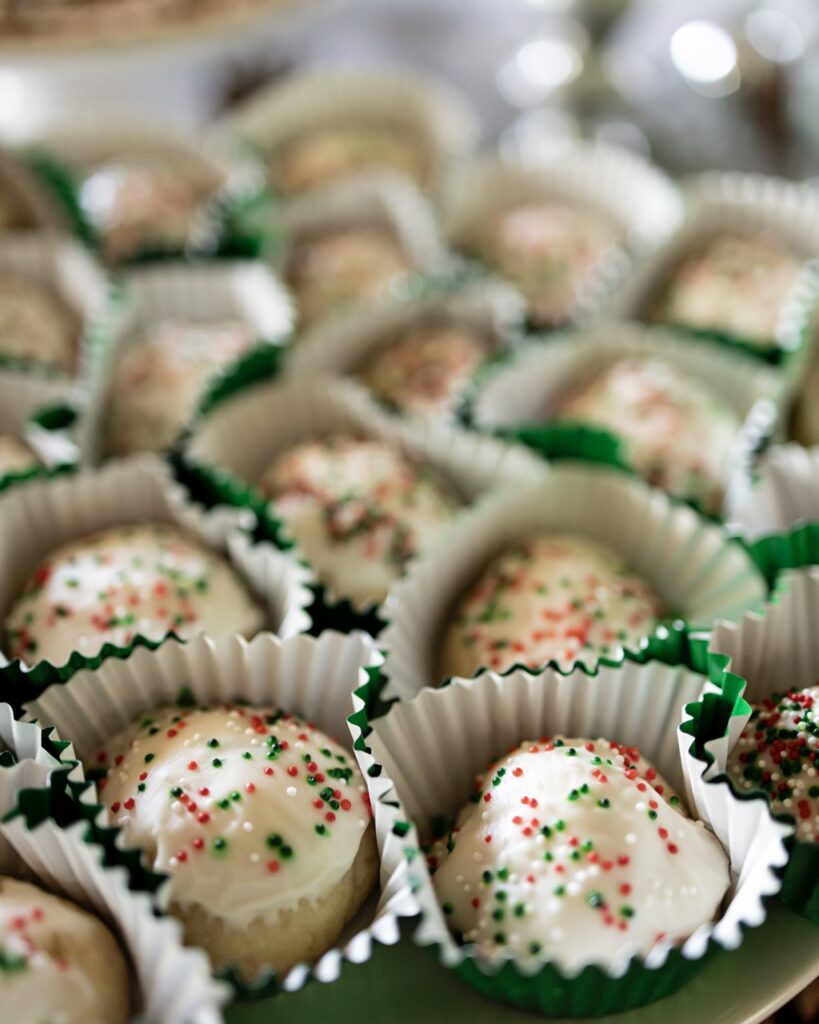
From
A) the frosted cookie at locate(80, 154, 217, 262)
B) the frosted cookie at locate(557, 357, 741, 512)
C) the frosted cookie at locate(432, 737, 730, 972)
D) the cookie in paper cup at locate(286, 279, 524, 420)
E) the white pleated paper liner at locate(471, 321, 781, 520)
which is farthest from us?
the frosted cookie at locate(80, 154, 217, 262)

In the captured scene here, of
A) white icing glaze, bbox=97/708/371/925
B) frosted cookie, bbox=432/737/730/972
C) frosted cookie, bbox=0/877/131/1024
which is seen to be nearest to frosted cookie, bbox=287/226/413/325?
white icing glaze, bbox=97/708/371/925

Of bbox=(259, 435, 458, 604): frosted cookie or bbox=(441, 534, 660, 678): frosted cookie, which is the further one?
bbox=(259, 435, 458, 604): frosted cookie

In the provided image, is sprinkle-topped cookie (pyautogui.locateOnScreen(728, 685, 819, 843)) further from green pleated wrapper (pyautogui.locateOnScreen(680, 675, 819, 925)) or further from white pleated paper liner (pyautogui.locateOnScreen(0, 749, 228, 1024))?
white pleated paper liner (pyautogui.locateOnScreen(0, 749, 228, 1024))

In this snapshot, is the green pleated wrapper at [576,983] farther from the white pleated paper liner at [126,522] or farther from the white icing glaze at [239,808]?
the white pleated paper liner at [126,522]

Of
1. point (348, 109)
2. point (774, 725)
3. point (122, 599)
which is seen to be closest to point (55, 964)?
point (122, 599)

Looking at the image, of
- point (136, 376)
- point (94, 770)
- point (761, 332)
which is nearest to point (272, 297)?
point (136, 376)

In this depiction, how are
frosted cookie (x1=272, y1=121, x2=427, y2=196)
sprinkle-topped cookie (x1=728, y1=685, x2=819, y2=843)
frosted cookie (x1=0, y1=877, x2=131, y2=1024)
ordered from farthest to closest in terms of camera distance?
frosted cookie (x1=272, y1=121, x2=427, y2=196)
sprinkle-topped cookie (x1=728, y1=685, x2=819, y2=843)
frosted cookie (x1=0, y1=877, x2=131, y2=1024)
